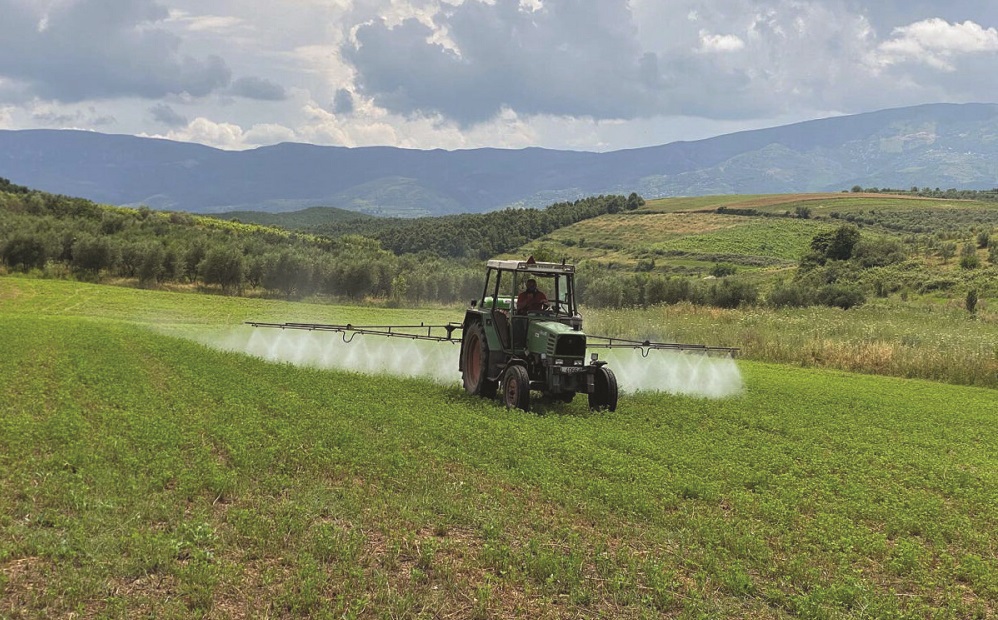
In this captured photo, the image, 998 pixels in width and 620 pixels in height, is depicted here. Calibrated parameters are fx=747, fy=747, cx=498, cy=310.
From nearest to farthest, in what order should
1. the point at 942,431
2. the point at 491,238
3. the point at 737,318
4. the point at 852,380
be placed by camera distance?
the point at 942,431 < the point at 852,380 < the point at 737,318 < the point at 491,238

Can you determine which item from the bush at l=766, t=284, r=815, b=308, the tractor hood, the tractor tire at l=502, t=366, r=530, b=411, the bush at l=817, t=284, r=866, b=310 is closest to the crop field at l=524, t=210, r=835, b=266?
the bush at l=817, t=284, r=866, b=310

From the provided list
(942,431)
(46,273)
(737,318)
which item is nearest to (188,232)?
(46,273)

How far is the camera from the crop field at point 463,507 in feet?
23.3

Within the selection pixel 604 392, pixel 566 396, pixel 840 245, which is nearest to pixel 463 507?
pixel 604 392

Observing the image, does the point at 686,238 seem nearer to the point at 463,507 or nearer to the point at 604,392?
the point at 604,392

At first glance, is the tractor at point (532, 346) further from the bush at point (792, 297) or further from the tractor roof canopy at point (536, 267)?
the bush at point (792, 297)

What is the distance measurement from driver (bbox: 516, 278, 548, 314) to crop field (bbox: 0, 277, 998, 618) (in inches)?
95.5

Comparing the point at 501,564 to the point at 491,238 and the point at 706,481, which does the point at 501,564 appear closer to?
the point at 706,481

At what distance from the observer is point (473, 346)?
18.8 metres

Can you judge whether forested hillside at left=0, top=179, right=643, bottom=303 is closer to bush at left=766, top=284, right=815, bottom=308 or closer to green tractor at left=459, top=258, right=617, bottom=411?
bush at left=766, top=284, right=815, bottom=308

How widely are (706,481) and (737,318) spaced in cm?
3536

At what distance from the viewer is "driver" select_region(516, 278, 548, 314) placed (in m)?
17.5

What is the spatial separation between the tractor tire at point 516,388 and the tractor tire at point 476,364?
3.35ft

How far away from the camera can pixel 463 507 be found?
9.42 meters
